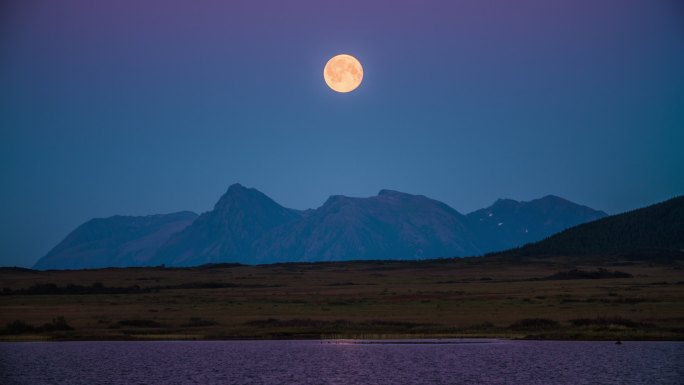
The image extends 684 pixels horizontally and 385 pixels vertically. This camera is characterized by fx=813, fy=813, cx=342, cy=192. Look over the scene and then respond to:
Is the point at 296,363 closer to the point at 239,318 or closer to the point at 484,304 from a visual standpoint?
the point at 239,318

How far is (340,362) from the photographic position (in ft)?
209

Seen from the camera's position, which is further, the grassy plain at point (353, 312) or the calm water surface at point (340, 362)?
the grassy plain at point (353, 312)

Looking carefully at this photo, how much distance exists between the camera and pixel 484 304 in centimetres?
10756

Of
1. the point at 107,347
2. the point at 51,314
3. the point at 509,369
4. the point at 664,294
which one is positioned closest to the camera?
the point at 509,369

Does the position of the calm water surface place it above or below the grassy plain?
below

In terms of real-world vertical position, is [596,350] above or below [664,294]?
below

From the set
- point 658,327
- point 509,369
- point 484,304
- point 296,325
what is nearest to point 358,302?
point 484,304

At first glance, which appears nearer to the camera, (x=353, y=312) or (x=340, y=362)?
(x=340, y=362)

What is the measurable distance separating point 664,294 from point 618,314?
2683 cm

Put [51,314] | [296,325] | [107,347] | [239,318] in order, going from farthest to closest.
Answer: [51,314]
[239,318]
[296,325]
[107,347]

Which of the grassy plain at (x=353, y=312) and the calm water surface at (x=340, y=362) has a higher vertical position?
the grassy plain at (x=353, y=312)

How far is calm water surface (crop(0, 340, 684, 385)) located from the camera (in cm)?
5525

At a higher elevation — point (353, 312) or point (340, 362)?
point (353, 312)

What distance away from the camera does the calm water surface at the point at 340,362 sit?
55.2m
